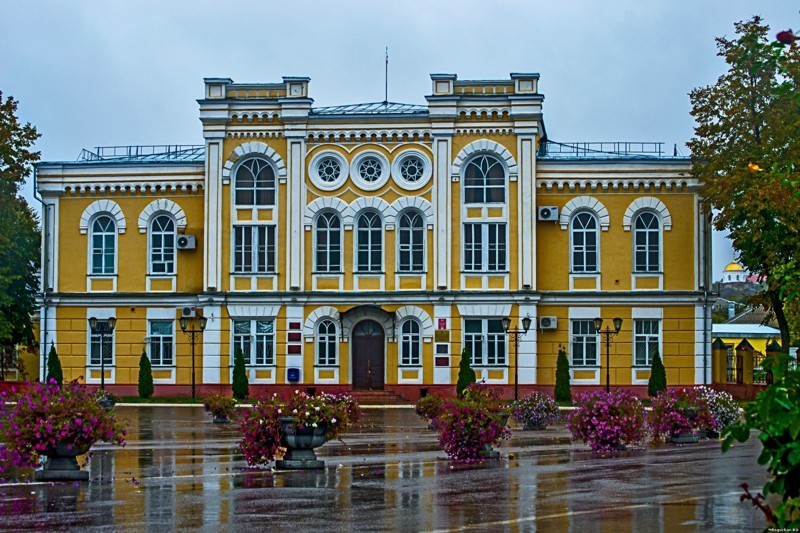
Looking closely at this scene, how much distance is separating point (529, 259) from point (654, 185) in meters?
5.21

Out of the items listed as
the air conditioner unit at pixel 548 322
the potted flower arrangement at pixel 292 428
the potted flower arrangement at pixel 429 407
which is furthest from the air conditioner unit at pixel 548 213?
the potted flower arrangement at pixel 292 428

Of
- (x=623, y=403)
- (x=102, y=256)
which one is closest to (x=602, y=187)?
(x=102, y=256)

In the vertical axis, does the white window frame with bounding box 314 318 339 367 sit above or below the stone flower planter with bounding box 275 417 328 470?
above

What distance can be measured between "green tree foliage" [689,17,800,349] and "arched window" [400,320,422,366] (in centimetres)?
1109

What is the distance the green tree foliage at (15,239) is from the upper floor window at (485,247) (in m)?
15.1

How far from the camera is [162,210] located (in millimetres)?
47000

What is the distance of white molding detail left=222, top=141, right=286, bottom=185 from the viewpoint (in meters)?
45.8

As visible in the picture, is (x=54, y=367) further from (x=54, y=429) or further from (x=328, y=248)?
(x=54, y=429)

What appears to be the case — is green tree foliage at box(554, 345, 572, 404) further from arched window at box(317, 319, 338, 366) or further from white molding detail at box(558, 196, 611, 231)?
arched window at box(317, 319, 338, 366)

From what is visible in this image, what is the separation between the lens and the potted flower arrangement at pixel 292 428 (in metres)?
A: 18.8

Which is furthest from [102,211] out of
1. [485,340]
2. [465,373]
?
[485,340]

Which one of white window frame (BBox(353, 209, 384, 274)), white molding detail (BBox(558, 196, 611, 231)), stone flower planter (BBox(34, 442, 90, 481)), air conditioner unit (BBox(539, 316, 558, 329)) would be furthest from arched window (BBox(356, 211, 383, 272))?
stone flower planter (BBox(34, 442, 90, 481))

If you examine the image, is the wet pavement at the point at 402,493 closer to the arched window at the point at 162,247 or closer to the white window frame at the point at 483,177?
the white window frame at the point at 483,177

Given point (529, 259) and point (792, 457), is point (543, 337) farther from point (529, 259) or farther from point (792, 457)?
point (792, 457)
